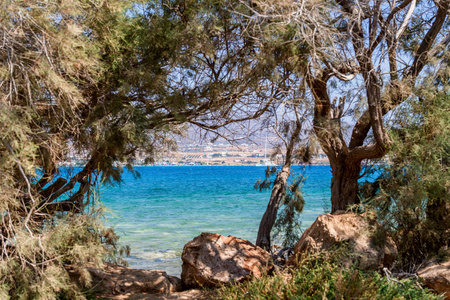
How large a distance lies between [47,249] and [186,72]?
262cm

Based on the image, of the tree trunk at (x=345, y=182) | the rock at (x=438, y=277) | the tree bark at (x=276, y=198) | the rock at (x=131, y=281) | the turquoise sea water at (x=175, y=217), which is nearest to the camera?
the rock at (x=438, y=277)

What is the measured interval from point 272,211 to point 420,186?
9.38ft

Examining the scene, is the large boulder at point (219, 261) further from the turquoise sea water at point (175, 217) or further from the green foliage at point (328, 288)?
the turquoise sea water at point (175, 217)

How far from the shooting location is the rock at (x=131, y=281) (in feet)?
18.7

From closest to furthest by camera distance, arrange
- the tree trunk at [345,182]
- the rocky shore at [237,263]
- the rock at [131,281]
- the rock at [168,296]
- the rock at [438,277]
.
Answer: the rock at [438,277], the rocky shore at [237,263], the rock at [168,296], the rock at [131,281], the tree trunk at [345,182]

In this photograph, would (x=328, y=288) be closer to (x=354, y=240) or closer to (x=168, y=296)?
(x=354, y=240)

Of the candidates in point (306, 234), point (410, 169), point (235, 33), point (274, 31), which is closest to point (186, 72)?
point (235, 33)

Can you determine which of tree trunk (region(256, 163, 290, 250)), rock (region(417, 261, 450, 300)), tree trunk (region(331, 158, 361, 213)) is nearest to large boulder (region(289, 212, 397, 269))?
rock (region(417, 261, 450, 300))

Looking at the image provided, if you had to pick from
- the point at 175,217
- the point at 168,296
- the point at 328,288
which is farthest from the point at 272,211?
the point at 175,217

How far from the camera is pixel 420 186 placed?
16.8 feet

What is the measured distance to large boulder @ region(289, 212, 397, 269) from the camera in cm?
513

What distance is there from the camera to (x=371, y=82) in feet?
17.2

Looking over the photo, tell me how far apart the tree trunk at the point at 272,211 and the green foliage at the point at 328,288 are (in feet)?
8.23

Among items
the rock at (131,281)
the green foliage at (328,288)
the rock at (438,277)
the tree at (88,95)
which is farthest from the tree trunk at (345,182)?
the rock at (131,281)
